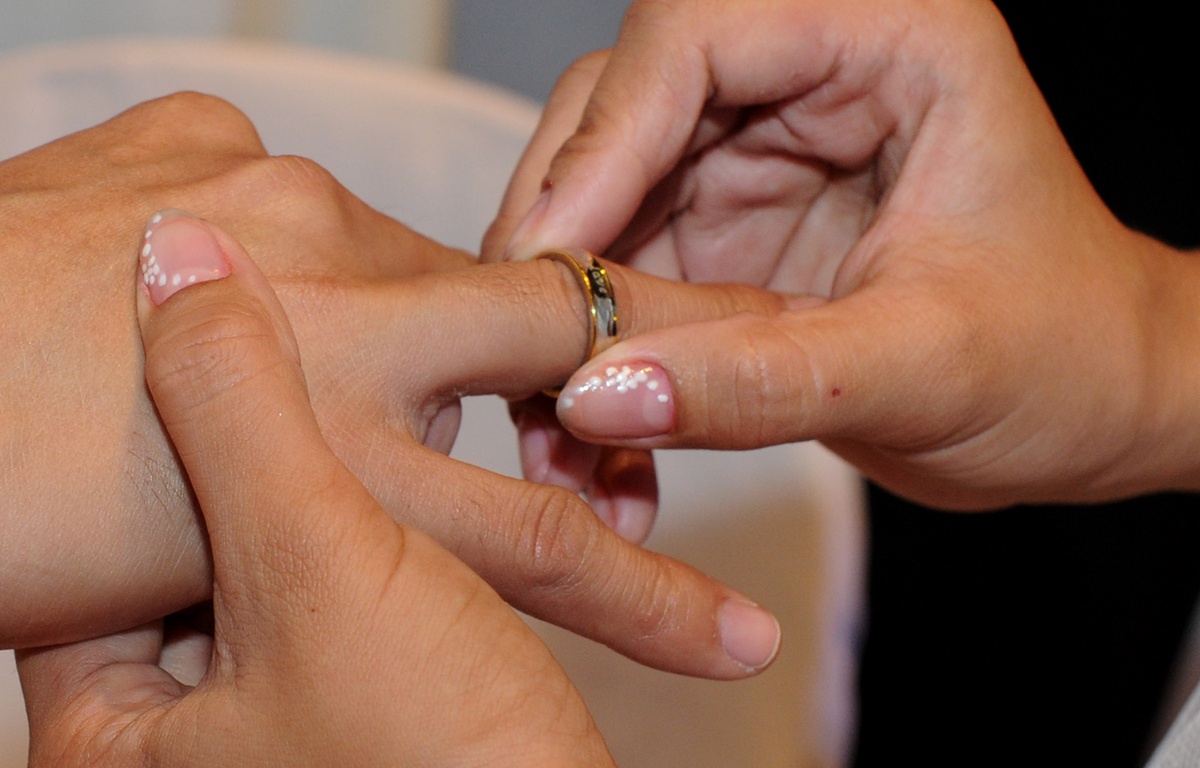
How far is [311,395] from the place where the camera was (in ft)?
2.52

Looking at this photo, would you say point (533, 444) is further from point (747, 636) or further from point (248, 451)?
point (248, 451)

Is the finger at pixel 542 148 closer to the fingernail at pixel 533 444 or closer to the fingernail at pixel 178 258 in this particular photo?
the fingernail at pixel 533 444

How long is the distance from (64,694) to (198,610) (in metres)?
0.14

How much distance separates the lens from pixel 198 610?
33.0 inches

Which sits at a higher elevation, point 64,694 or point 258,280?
point 258,280

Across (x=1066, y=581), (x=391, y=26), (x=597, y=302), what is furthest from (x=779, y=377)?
(x=1066, y=581)

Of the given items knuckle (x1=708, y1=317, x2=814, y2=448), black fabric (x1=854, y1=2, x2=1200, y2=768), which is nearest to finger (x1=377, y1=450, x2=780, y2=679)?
knuckle (x1=708, y1=317, x2=814, y2=448)

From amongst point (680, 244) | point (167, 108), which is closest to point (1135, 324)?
point (680, 244)

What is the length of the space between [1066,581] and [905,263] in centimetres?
120

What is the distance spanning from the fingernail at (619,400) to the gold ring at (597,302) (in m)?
0.07

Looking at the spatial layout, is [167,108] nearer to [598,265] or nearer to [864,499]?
[598,265]

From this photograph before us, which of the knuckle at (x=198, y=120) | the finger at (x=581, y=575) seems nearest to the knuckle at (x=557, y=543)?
the finger at (x=581, y=575)

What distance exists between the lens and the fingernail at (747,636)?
2.60 feet

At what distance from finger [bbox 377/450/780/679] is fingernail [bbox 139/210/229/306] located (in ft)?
0.59
